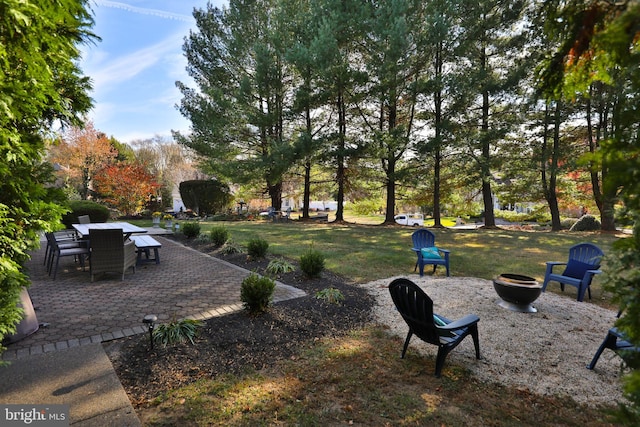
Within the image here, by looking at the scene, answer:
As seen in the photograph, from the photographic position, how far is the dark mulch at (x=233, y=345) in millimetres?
2576

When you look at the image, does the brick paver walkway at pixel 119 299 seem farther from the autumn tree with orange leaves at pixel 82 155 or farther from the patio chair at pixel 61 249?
the autumn tree with orange leaves at pixel 82 155

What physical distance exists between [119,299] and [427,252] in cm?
579

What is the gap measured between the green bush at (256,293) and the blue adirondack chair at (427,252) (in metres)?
3.69

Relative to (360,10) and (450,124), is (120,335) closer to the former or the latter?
(450,124)

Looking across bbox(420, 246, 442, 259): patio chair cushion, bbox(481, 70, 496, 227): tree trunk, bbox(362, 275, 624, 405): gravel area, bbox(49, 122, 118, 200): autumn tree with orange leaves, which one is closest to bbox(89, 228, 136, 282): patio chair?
bbox(362, 275, 624, 405): gravel area

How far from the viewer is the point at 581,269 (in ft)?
16.9

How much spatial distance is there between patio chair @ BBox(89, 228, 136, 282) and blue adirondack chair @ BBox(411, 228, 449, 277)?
583 centimetres

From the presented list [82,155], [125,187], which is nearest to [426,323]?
[125,187]

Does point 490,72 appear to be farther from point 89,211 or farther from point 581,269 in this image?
point 89,211

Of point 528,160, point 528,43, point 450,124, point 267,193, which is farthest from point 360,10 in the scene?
point 267,193

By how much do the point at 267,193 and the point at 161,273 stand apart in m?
14.6

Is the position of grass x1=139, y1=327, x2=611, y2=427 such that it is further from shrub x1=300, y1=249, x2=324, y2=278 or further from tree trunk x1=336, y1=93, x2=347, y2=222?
tree trunk x1=336, y1=93, x2=347, y2=222

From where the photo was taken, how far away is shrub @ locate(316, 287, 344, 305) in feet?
14.6

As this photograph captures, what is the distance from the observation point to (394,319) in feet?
13.3
